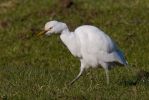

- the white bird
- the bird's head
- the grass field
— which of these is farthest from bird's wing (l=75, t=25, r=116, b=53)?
the grass field

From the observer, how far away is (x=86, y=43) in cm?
1050

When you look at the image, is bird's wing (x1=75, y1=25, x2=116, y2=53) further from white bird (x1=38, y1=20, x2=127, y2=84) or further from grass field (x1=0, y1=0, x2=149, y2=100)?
grass field (x1=0, y1=0, x2=149, y2=100)

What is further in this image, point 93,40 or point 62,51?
point 62,51

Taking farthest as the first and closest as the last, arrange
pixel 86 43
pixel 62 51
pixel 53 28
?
pixel 62 51, pixel 86 43, pixel 53 28

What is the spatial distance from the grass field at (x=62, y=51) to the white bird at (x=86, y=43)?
41 centimetres

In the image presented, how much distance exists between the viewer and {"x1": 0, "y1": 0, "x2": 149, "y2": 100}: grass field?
9.66 m

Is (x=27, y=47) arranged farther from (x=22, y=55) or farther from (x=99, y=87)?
(x=99, y=87)

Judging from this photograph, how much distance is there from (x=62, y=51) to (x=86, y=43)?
5.79 metres

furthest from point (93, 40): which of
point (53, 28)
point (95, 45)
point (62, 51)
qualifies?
point (62, 51)

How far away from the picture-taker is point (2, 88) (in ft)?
32.7

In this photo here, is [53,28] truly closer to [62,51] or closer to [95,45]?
[95,45]

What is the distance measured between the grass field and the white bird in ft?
1.35

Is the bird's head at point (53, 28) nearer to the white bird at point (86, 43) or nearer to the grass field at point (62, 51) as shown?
the white bird at point (86, 43)

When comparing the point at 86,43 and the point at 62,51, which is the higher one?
the point at 86,43
